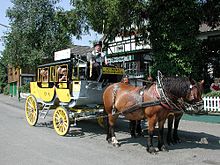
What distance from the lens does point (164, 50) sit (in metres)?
16.6

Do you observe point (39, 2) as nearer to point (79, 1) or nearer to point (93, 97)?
point (79, 1)

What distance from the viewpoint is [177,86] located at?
791 centimetres

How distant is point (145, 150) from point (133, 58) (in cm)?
1337

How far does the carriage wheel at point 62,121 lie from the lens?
10.1 meters

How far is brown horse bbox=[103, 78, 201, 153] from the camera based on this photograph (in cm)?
788

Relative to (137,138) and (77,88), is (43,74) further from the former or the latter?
(137,138)

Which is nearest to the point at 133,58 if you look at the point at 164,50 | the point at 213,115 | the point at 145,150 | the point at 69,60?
the point at 164,50

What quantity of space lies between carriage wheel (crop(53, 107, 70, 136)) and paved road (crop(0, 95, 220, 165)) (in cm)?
20

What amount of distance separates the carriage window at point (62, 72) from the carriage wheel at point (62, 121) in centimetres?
95

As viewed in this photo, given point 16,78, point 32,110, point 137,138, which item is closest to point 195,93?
point 137,138

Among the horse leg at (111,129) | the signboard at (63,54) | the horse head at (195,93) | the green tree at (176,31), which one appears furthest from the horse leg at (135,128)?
the green tree at (176,31)

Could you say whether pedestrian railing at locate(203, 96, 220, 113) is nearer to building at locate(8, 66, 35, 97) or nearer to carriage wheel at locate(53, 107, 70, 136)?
carriage wheel at locate(53, 107, 70, 136)

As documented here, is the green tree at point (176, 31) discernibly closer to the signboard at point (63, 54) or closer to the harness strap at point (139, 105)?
the signboard at point (63, 54)

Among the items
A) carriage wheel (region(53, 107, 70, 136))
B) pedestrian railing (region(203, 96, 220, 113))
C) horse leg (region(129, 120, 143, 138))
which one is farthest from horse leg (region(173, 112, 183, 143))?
pedestrian railing (region(203, 96, 220, 113))
